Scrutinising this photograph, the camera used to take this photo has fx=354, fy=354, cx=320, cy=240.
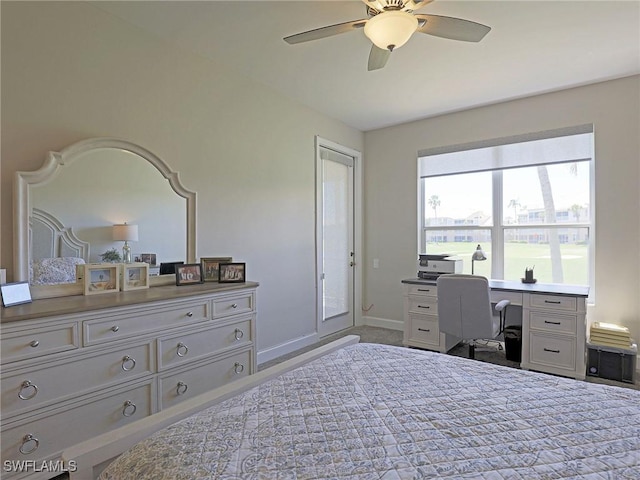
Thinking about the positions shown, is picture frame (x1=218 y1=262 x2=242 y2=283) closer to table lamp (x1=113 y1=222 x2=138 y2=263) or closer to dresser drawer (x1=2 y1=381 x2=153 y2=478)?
table lamp (x1=113 y1=222 x2=138 y2=263)

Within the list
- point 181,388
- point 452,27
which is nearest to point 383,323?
point 181,388

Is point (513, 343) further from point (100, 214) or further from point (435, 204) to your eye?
point (100, 214)

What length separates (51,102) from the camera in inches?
83.2

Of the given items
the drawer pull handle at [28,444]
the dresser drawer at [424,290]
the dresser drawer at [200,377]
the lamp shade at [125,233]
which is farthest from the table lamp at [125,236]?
the dresser drawer at [424,290]

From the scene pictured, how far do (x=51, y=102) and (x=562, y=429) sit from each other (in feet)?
9.59

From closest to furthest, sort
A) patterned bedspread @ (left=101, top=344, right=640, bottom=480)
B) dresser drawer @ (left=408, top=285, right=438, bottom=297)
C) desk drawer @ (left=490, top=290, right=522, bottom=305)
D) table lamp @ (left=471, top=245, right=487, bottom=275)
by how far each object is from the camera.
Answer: patterned bedspread @ (left=101, top=344, right=640, bottom=480), desk drawer @ (left=490, top=290, right=522, bottom=305), dresser drawer @ (left=408, top=285, right=438, bottom=297), table lamp @ (left=471, top=245, right=487, bottom=275)

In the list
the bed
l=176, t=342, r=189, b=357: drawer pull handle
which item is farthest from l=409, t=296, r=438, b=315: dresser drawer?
l=176, t=342, r=189, b=357: drawer pull handle

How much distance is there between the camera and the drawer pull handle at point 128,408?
1944 mm

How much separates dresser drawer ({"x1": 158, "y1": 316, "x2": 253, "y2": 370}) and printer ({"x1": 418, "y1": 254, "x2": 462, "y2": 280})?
6.92 feet

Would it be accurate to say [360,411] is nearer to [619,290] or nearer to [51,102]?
[51,102]

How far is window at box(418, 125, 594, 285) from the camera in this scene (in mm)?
3564

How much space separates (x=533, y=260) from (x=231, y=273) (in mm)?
3175

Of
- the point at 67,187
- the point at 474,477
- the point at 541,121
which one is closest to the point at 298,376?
the point at 474,477

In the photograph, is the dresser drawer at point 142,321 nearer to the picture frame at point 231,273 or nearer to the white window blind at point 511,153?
the picture frame at point 231,273
